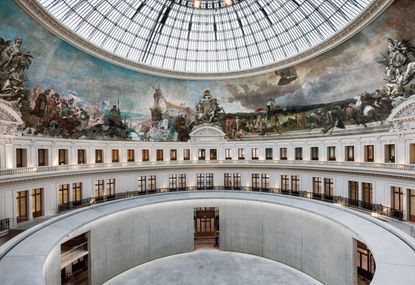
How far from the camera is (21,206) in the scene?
75.6 feet

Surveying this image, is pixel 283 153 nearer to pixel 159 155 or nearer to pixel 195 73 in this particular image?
pixel 195 73

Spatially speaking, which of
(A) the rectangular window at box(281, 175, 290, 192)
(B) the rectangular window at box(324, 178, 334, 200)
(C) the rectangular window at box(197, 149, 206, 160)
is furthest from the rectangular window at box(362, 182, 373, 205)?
(C) the rectangular window at box(197, 149, 206, 160)

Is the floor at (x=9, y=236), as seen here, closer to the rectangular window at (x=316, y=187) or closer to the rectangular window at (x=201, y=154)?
the rectangular window at (x=201, y=154)

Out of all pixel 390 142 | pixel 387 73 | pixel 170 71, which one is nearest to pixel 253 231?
pixel 390 142

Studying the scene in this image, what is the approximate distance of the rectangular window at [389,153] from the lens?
23.9m

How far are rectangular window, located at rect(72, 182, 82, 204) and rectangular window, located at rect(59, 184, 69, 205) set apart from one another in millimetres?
722

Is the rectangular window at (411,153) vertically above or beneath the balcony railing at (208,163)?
above

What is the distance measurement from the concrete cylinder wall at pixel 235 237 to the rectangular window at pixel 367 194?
6.94 metres

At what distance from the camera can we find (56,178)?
26250 mm

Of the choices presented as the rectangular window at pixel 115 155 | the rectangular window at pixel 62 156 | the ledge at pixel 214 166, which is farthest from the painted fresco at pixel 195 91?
the ledge at pixel 214 166

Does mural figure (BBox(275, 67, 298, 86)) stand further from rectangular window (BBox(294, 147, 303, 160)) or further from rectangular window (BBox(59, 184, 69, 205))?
rectangular window (BBox(59, 184, 69, 205))

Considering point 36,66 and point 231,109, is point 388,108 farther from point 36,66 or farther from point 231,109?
point 36,66

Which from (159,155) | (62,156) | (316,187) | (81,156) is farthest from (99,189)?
(316,187)

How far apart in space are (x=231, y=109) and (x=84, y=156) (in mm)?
21102
